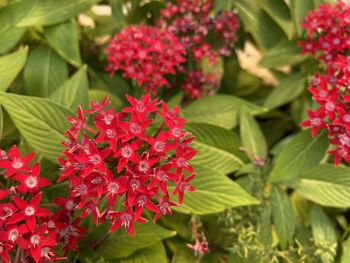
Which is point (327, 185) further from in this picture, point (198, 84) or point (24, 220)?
point (24, 220)

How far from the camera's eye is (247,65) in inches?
85.5

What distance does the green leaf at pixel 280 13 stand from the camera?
1.38 metres

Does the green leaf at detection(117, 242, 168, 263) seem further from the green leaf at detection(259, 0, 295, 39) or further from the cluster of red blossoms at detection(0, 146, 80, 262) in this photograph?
the green leaf at detection(259, 0, 295, 39)

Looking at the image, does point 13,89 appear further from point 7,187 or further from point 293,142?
point 293,142

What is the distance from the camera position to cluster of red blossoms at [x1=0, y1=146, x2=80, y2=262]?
0.73 m

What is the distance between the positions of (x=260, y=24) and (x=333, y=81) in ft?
1.63

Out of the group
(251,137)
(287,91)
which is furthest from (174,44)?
(287,91)

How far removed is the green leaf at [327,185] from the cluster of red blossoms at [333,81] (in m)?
0.14

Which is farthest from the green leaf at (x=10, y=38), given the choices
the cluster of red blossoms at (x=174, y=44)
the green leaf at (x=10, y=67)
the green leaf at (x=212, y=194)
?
the green leaf at (x=212, y=194)

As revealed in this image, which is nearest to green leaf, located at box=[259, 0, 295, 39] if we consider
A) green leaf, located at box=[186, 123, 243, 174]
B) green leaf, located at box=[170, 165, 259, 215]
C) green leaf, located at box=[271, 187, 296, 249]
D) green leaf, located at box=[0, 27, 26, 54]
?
green leaf, located at box=[186, 123, 243, 174]

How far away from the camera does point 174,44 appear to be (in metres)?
1.20

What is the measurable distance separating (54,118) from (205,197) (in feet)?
1.19

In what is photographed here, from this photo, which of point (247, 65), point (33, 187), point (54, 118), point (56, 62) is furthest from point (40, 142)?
point (247, 65)

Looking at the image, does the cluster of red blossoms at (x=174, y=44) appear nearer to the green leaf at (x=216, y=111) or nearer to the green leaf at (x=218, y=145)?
the green leaf at (x=216, y=111)
